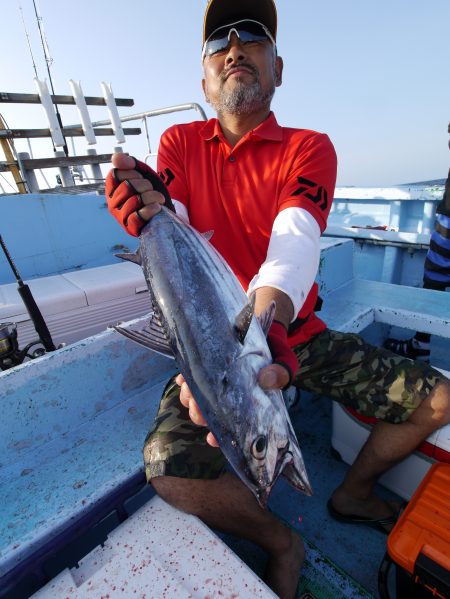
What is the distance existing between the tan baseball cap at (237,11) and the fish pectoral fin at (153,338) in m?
2.17

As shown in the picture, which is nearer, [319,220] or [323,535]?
[319,220]

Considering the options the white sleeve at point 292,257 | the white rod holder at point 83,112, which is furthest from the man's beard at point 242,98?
the white rod holder at point 83,112

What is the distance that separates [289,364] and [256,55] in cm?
204

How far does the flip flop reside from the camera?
199 cm

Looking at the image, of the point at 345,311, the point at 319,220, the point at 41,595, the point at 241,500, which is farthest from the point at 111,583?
the point at 345,311

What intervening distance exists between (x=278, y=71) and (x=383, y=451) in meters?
2.64

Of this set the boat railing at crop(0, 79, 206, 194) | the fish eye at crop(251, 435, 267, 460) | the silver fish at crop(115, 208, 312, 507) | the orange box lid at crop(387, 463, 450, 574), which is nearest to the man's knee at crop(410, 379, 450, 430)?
the orange box lid at crop(387, 463, 450, 574)

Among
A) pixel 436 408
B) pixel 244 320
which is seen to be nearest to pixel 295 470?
pixel 244 320

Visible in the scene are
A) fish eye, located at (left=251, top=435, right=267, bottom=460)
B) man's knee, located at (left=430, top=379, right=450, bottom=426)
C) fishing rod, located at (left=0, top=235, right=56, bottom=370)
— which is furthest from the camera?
fishing rod, located at (left=0, top=235, right=56, bottom=370)

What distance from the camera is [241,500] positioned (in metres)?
1.50

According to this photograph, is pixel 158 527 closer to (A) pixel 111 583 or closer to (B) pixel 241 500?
(A) pixel 111 583

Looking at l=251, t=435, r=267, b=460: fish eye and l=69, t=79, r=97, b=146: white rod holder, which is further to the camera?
l=69, t=79, r=97, b=146: white rod holder

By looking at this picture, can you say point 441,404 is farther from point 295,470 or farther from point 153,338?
point 153,338

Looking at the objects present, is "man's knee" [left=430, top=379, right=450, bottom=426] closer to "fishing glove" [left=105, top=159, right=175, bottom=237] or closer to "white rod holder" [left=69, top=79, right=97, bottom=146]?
"fishing glove" [left=105, top=159, right=175, bottom=237]
